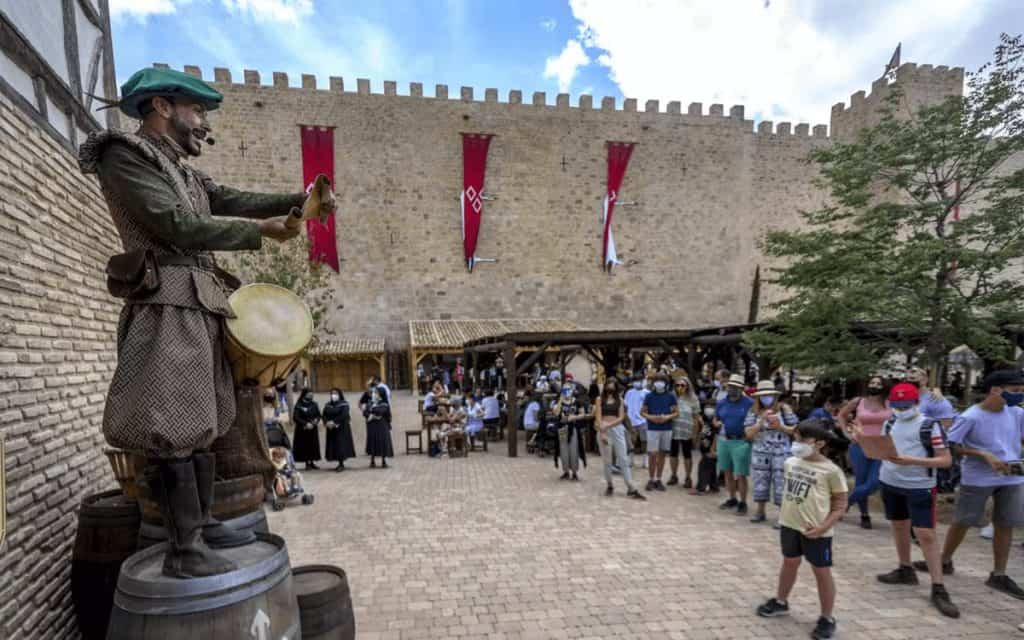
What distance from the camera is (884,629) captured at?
373cm

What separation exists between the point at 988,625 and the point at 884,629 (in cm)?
80

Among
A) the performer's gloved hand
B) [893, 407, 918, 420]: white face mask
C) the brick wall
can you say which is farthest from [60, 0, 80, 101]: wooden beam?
[893, 407, 918, 420]: white face mask

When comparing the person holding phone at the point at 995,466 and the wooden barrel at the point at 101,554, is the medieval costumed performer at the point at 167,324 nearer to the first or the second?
the wooden barrel at the point at 101,554

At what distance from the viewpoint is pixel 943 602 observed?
3959mm

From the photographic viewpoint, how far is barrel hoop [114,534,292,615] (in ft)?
5.37

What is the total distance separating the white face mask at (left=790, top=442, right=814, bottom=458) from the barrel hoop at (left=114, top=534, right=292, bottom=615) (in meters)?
3.49

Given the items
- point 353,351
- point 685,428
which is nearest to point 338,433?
point 685,428

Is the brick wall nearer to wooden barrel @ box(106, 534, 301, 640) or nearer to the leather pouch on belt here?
wooden barrel @ box(106, 534, 301, 640)

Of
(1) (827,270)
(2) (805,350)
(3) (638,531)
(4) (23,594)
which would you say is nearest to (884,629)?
(3) (638,531)

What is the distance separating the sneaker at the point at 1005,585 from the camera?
421cm

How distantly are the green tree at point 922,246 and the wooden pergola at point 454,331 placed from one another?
37.3 ft

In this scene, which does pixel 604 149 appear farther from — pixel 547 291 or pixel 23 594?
pixel 23 594

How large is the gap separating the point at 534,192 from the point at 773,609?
21870mm

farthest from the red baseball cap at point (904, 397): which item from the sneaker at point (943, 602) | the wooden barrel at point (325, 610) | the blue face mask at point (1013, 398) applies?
the wooden barrel at point (325, 610)
